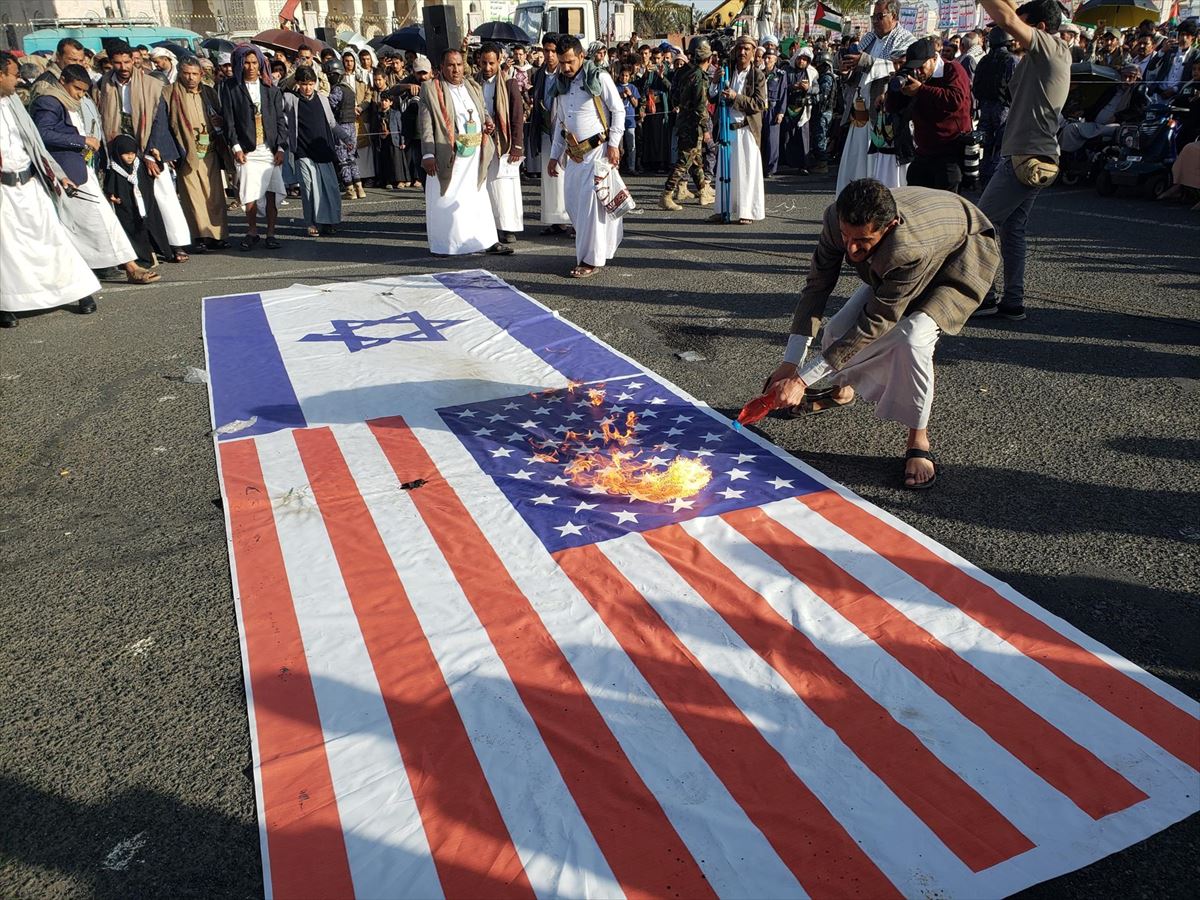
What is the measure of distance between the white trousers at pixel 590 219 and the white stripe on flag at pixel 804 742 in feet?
15.9

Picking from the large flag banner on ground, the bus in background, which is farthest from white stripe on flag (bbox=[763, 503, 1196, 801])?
the bus in background

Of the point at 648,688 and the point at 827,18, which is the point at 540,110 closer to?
the point at 827,18

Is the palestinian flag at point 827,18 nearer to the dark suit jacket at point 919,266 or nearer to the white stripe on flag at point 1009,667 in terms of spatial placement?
the dark suit jacket at point 919,266

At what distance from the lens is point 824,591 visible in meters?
3.07

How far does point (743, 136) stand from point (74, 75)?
622cm

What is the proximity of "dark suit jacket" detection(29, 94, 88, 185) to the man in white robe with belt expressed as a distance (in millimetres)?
3954

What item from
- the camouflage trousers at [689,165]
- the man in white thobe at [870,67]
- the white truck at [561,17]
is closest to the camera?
the man in white thobe at [870,67]

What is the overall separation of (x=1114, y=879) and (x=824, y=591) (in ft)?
4.03

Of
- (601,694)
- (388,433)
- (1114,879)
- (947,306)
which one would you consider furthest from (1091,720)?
(388,433)

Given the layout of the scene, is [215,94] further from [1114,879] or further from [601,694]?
[1114,879]

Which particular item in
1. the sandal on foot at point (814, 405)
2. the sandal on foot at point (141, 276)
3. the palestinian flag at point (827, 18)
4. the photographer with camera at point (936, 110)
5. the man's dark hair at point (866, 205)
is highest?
the palestinian flag at point (827, 18)

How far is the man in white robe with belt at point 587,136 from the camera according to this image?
7457mm

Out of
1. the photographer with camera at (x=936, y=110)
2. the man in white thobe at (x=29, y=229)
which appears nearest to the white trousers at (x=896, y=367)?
the photographer with camera at (x=936, y=110)

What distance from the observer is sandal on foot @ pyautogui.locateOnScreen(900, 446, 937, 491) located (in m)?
3.79
